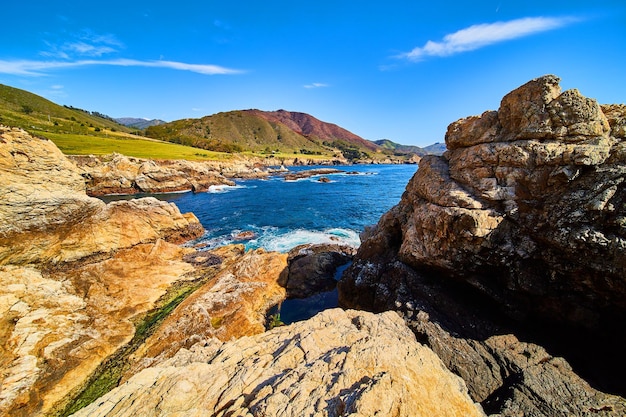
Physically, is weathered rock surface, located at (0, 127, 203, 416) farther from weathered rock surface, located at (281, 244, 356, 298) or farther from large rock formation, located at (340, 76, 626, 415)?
large rock formation, located at (340, 76, 626, 415)

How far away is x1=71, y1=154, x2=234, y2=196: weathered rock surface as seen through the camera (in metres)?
50.6

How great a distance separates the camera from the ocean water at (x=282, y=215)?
87.9ft

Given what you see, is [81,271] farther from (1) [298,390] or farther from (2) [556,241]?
(2) [556,241]

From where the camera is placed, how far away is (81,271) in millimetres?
14250

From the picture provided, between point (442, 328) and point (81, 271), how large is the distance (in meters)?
18.6

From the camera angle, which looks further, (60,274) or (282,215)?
(282,215)

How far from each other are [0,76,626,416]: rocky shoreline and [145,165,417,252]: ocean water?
36.1 ft

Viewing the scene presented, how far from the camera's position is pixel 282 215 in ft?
122

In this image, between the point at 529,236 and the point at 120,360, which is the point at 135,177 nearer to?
the point at 120,360

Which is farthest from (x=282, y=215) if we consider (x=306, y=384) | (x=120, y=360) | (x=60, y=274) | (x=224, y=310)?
(x=306, y=384)

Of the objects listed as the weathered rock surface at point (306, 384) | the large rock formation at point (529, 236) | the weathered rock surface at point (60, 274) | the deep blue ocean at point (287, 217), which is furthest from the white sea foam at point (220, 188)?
the weathered rock surface at point (306, 384)

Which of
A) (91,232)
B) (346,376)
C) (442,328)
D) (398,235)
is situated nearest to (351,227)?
(398,235)

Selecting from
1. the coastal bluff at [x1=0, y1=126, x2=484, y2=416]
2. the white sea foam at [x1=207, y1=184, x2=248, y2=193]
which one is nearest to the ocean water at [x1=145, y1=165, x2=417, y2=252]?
the white sea foam at [x1=207, y1=184, x2=248, y2=193]

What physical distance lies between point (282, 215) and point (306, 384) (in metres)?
32.7
